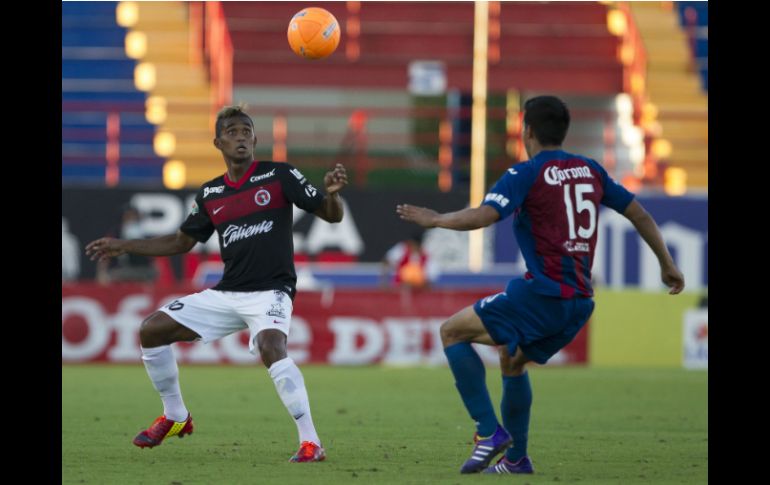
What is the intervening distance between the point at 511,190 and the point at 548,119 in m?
0.52

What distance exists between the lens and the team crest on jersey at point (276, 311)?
8555mm

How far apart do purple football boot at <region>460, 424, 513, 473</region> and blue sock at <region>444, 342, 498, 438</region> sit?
0.04m

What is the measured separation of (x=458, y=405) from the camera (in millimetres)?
12836

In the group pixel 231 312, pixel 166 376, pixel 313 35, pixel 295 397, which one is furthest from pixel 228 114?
pixel 295 397

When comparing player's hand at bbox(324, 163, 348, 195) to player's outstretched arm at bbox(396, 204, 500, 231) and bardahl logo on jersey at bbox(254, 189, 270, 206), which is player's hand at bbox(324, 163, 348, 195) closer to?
bardahl logo on jersey at bbox(254, 189, 270, 206)

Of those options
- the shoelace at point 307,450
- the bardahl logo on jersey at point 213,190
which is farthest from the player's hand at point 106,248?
the shoelace at point 307,450

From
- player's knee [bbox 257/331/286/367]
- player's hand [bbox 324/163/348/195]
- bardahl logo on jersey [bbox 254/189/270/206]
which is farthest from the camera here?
bardahl logo on jersey [bbox 254/189/270/206]

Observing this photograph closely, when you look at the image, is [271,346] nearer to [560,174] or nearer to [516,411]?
Result: [516,411]

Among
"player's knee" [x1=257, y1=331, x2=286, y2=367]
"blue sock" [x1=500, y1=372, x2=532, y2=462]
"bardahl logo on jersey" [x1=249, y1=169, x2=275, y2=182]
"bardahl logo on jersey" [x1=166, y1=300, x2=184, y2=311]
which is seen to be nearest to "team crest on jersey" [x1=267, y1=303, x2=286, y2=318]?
"player's knee" [x1=257, y1=331, x2=286, y2=367]

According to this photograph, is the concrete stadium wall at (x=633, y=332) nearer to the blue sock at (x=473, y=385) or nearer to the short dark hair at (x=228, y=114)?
the short dark hair at (x=228, y=114)

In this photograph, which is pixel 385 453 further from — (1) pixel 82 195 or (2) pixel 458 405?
(1) pixel 82 195

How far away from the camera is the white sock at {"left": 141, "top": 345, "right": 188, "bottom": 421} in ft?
28.9

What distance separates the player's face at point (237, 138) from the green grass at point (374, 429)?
79.5 inches
